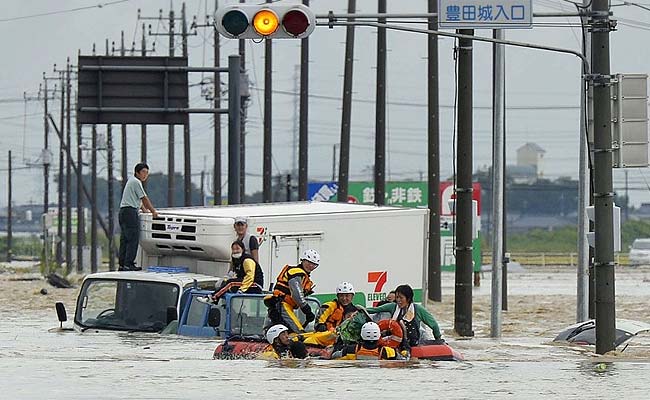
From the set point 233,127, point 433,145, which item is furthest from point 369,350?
point 433,145

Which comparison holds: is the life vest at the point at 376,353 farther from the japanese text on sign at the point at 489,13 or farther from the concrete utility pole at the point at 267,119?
the concrete utility pole at the point at 267,119

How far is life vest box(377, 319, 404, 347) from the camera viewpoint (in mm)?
18312

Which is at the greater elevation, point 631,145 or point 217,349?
point 631,145

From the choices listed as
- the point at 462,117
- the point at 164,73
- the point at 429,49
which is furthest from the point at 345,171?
the point at 462,117

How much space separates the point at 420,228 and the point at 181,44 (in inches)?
1893

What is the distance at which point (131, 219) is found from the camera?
25.3 meters

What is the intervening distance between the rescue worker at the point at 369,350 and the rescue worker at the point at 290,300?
1235 millimetres

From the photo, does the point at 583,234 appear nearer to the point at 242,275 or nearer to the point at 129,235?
the point at 129,235

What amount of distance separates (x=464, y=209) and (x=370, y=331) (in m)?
10.2

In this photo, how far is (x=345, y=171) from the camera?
50000 millimetres

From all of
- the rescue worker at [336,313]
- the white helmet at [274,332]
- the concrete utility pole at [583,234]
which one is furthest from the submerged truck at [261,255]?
the concrete utility pole at [583,234]

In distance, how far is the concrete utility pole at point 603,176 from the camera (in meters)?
19.7

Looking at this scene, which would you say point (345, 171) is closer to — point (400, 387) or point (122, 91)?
point (122, 91)

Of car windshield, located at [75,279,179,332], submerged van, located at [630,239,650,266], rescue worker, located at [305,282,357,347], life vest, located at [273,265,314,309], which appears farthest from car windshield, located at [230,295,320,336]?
submerged van, located at [630,239,650,266]
